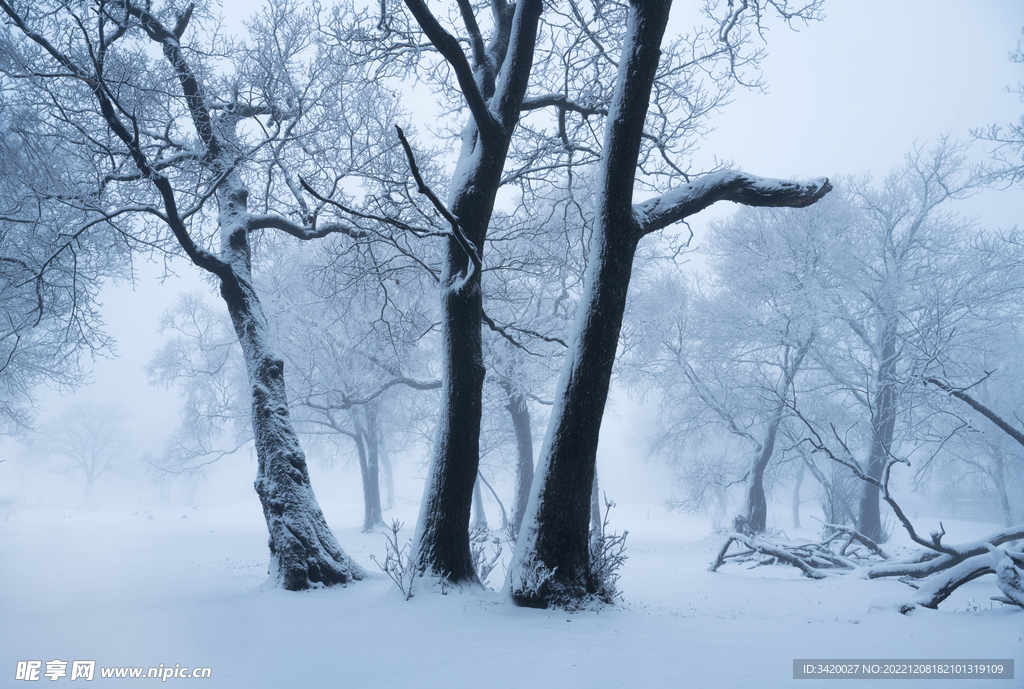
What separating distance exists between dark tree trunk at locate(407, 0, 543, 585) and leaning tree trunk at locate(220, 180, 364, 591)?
2003mm

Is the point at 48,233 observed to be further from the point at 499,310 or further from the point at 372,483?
the point at 372,483

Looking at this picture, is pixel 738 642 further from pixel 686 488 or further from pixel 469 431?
pixel 686 488

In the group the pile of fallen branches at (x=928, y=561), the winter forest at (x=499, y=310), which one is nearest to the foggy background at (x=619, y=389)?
the winter forest at (x=499, y=310)

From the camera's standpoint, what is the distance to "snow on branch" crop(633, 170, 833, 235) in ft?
17.9

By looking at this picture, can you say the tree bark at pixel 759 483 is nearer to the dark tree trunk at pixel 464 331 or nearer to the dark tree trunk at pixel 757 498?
the dark tree trunk at pixel 757 498

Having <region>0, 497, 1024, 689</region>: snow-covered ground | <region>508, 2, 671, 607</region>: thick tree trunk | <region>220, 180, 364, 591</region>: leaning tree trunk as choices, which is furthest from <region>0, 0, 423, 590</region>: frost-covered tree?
<region>508, 2, 671, 607</region>: thick tree trunk

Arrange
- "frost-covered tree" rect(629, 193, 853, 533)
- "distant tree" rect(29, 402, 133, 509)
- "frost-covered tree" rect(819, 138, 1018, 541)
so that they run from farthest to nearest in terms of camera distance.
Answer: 1. "distant tree" rect(29, 402, 133, 509)
2. "frost-covered tree" rect(629, 193, 853, 533)
3. "frost-covered tree" rect(819, 138, 1018, 541)

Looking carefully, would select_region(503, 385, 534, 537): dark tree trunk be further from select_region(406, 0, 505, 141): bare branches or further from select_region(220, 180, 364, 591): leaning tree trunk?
select_region(406, 0, 505, 141): bare branches

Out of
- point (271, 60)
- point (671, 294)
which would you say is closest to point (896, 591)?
point (671, 294)

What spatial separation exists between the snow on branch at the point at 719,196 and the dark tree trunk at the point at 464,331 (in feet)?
6.38

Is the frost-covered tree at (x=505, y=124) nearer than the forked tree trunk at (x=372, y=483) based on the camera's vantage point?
Yes

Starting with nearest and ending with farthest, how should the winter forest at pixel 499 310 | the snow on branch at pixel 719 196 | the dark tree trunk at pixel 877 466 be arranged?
the winter forest at pixel 499 310, the snow on branch at pixel 719 196, the dark tree trunk at pixel 877 466

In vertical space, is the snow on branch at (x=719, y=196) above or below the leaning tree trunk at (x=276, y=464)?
above

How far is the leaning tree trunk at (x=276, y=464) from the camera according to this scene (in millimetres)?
6699
